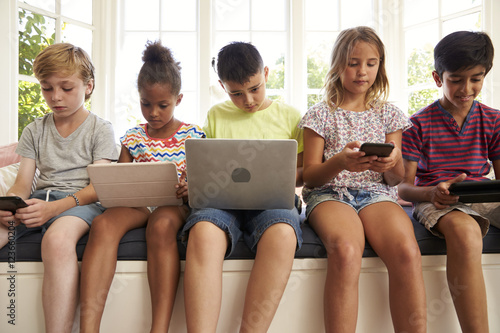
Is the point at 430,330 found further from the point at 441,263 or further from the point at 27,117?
the point at 27,117

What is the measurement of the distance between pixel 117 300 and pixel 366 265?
720mm

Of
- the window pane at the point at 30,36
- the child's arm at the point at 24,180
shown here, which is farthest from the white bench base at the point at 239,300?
the window pane at the point at 30,36

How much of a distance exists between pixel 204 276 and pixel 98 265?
12.1 inches

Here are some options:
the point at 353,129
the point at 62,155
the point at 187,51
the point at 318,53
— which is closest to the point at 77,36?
the point at 187,51

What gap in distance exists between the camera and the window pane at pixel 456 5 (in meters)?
2.79

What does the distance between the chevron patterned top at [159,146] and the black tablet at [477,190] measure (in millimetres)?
841

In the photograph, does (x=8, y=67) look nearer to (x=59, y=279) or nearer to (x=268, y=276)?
(x=59, y=279)

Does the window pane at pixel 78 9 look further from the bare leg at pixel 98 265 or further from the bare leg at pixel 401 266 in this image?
the bare leg at pixel 401 266

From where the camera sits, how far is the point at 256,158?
3.68 feet

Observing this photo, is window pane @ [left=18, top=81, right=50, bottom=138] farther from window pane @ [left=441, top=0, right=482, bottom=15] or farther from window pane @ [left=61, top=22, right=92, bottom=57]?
window pane @ [left=441, top=0, right=482, bottom=15]

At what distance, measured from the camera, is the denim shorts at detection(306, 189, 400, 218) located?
1.35 metres

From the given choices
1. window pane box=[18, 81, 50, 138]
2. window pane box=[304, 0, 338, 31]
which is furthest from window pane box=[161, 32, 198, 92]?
window pane box=[18, 81, 50, 138]

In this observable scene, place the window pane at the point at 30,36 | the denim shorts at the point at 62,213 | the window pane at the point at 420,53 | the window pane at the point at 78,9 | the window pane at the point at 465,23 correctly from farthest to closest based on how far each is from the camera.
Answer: the window pane at the point at 420,53, the window pane at the point at 78,9, the window pane at the point at 465,23, the window pane at the point at 30,36, the denim shorts at the point at 62,213

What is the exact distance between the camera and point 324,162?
1.34 meters
